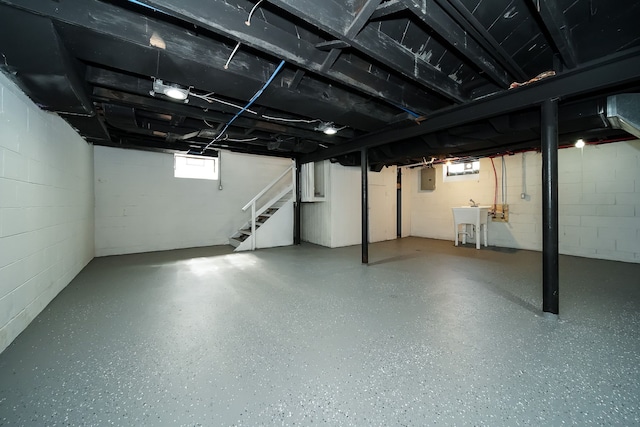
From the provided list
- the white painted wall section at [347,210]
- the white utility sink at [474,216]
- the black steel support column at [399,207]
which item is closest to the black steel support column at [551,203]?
the white utility sink at [474,216]

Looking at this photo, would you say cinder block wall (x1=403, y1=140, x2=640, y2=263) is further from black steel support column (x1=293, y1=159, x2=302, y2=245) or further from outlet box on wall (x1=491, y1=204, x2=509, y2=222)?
black steel support column (x1=293, y1=159, x2=302, y2=245)

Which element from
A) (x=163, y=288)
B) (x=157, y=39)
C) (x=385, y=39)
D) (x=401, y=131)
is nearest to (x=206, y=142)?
(x=163, y=288)

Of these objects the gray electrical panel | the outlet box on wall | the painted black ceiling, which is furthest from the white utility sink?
the painted black ceiling

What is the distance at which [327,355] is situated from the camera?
1.44 meters

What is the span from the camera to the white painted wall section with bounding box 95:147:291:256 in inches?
167

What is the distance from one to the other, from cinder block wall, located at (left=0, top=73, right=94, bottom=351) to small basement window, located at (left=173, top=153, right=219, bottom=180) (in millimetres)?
1959

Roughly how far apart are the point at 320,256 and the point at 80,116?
3.53 metres

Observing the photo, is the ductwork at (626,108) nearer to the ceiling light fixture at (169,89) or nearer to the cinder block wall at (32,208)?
the ceiling light fixture at (169,89)

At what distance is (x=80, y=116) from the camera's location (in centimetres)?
243

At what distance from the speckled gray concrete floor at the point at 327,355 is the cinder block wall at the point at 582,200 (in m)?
1.74

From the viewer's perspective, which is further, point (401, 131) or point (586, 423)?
point (401, 131)

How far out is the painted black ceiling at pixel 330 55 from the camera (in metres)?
1.33

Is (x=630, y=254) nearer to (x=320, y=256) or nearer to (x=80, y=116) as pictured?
(x=320, y=256)

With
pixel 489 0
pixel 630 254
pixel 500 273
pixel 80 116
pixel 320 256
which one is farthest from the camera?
pixel 320 256
